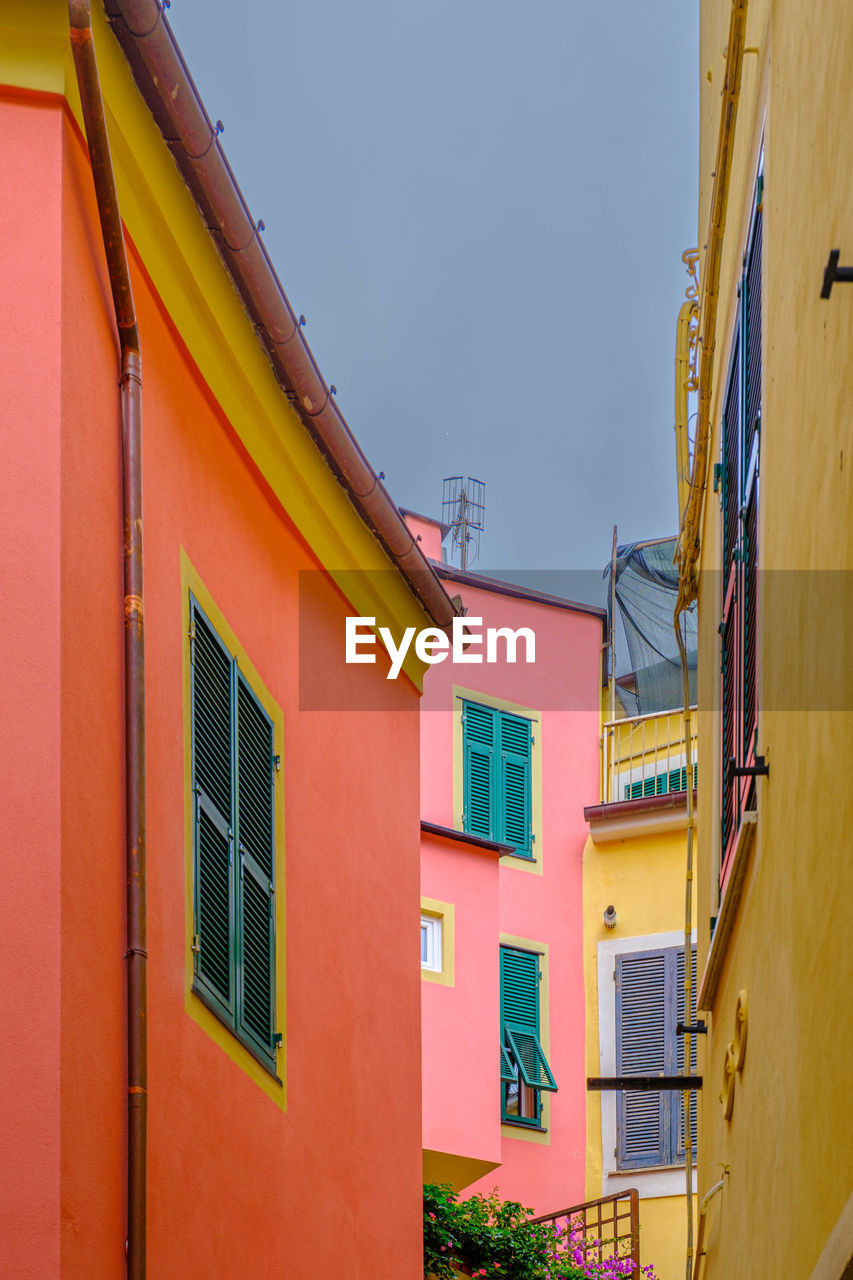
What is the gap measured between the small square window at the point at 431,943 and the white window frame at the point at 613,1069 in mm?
3629

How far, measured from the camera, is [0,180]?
550cm

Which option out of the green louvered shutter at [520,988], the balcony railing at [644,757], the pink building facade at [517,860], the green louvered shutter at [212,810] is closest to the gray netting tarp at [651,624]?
the balcony railing at [644,757]

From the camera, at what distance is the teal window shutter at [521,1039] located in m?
19.2

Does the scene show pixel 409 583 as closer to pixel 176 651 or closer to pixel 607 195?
pixel 176 651

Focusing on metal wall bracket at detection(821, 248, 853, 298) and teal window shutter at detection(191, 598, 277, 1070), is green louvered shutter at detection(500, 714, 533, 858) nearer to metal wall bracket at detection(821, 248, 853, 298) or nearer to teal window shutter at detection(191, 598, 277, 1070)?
teal window shutter at detection(191, 598, 277, 1070)

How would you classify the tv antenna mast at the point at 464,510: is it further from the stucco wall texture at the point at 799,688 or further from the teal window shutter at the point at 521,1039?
the stucco wall texture at the point at 799,688

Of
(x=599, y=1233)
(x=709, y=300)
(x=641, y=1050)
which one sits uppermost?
(x=709, y=300)

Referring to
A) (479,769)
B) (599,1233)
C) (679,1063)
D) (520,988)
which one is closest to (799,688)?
(599,1233)

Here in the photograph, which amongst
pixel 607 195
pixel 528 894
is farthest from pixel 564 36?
pixel 528 894

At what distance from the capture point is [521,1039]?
19.5 m

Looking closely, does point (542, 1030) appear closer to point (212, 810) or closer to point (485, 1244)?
point (485, 1244)

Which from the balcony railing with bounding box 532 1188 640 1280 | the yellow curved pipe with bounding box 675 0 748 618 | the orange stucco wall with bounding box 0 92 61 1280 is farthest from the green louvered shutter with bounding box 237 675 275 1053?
the balcony railing with bounding box 532 1188 640 1280

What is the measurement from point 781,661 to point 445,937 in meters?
11.5

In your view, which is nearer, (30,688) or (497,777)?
(30,688)
